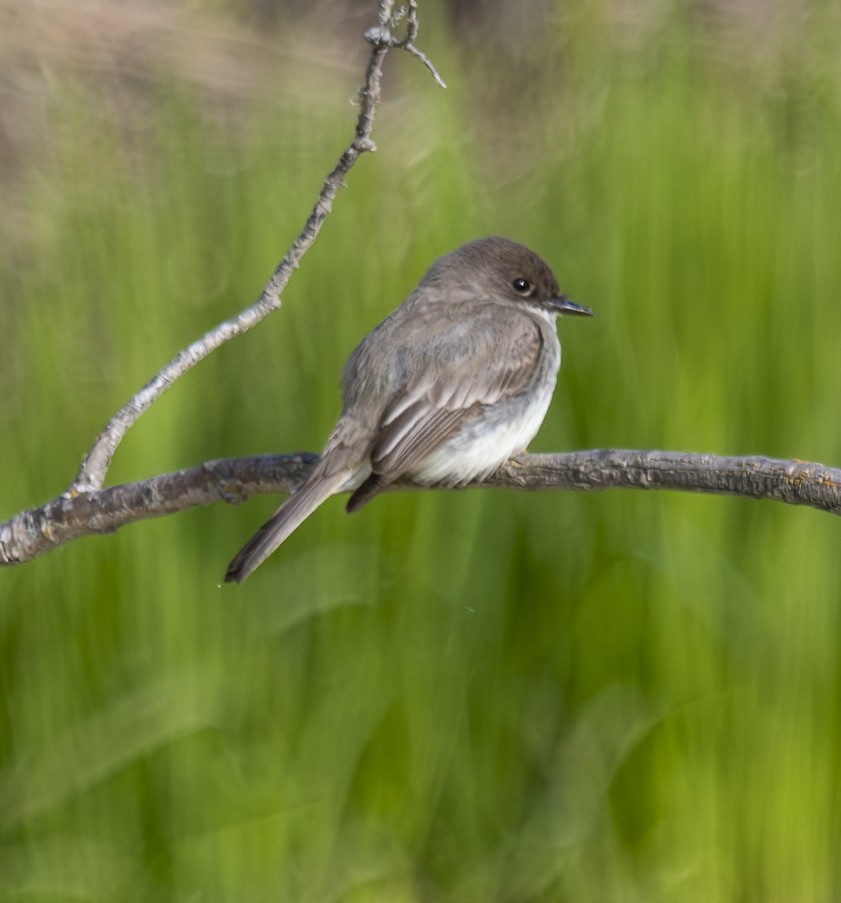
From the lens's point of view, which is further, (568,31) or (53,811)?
(568,31)

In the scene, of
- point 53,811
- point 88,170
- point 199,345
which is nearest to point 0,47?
point 88,170

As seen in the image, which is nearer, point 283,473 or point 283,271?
point 283,271

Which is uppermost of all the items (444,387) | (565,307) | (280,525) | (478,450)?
(565,307)

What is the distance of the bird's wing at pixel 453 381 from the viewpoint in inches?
101

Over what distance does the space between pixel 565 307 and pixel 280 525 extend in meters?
1.00

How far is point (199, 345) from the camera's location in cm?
200

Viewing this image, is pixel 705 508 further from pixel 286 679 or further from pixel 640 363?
pixel 286 679

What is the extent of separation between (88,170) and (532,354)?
1081 mm

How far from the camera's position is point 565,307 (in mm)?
3053

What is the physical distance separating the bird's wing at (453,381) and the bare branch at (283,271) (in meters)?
0.58

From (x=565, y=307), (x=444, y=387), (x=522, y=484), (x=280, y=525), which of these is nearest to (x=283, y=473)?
(x=280, y=525)

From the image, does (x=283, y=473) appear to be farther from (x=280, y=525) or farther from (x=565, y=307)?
(x=565, y=307)

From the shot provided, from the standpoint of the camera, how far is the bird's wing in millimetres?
2555

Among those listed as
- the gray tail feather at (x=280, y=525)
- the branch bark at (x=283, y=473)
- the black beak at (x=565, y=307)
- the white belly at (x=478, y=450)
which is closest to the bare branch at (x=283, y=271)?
the branch bark at (x=283, y=473)
